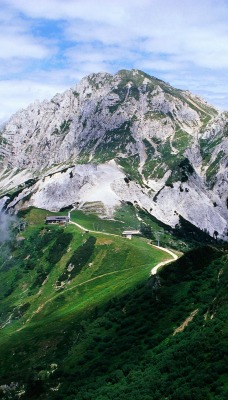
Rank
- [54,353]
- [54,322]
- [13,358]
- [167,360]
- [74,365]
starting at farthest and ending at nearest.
→ [54,322], [13,358], [54,353], [74,365], [167,360]

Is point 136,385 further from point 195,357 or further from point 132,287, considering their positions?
point 132,287

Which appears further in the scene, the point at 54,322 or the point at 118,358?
the point at 54,322

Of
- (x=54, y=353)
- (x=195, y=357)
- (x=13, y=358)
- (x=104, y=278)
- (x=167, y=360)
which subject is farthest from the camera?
(x=104, y=278)

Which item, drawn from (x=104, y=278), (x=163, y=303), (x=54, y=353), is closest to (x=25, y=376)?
(x=54, y=353)

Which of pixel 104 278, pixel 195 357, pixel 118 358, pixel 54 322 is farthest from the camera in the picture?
pixel 104 278

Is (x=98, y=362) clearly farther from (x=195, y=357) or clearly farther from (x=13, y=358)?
(x=13, y=358)

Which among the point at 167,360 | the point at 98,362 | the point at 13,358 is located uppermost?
the point at 167,360

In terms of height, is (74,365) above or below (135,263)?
below

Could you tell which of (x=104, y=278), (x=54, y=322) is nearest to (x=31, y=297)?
(x=104, y=278)

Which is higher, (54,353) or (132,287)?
(132,287)
